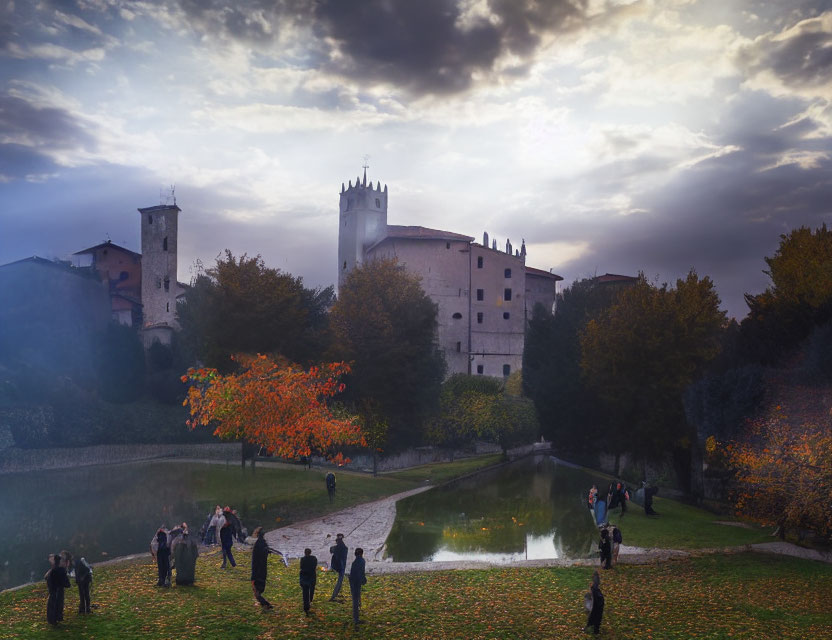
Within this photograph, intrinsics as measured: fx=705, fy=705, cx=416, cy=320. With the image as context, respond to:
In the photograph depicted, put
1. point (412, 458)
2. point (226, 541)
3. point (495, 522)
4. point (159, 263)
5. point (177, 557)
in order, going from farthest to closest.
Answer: point (159, 263) < point (412, 458) < point (495, 522) < point (226, 541) < point (177, 557)

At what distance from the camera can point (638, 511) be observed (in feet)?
111

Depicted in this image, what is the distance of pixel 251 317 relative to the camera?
45.7 metres

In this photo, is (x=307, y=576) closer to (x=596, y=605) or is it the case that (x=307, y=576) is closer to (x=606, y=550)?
(x=596, y=605)

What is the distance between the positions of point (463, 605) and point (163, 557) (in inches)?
316

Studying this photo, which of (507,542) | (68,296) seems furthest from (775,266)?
(68,296)

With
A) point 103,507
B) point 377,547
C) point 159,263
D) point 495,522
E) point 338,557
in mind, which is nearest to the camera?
point 338,557

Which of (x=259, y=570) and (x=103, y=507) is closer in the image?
(x=259, y=570)

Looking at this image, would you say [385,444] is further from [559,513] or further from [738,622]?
[738,622]

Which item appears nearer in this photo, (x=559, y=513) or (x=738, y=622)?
(x=738, y=622)

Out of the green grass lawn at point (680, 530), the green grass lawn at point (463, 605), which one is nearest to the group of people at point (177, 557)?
the green grass lawn at point (463, 605)

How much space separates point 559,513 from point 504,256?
62.4 metres

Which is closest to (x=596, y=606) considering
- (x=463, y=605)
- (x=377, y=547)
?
(x=463, y=605)

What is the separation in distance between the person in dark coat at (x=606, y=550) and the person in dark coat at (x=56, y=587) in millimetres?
15455

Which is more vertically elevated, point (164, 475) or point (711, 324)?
point (711, 324)
